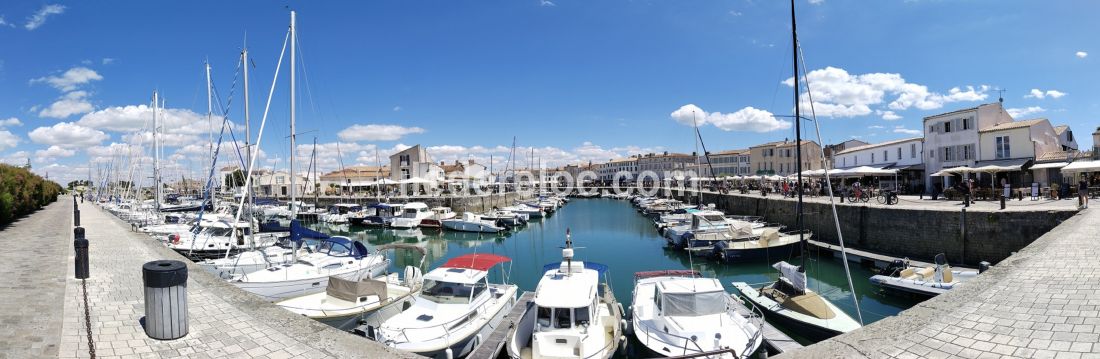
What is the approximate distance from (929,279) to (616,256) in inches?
655

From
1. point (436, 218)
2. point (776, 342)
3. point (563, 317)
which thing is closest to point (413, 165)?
point (436, 218)

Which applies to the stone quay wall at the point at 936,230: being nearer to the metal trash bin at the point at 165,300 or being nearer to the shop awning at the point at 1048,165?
the shop awning at the point at 1048,165

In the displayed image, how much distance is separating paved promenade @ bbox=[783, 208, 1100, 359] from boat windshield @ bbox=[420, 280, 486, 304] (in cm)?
893

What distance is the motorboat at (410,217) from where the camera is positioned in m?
43.7

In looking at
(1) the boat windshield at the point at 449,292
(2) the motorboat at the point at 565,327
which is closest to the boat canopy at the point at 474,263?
(1) the boat windshield at the point at 449,292

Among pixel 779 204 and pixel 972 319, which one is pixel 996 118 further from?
pixel 972 319

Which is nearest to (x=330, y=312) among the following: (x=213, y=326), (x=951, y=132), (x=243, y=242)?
(x=213, y=326)

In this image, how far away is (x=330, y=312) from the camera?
12.7 metres

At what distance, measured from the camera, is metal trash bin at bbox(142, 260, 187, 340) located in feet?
21.6

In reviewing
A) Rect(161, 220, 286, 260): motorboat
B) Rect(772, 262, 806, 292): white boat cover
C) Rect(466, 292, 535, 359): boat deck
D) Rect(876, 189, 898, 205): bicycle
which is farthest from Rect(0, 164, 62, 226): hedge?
Rect(876, 189, 898, 205): bicycle

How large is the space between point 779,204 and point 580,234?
16.8 metres

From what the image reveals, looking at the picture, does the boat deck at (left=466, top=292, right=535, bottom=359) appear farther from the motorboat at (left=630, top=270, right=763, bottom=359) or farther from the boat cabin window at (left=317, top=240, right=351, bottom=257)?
the boat cabin window at (left=317, top=240, right=351, bottom=257)

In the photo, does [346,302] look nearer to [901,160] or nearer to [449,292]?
[449,292]

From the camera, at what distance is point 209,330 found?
711cm
